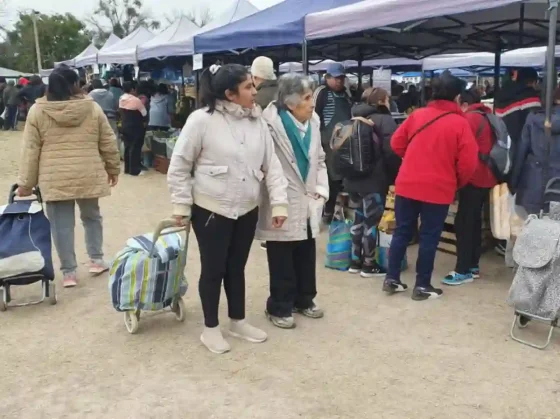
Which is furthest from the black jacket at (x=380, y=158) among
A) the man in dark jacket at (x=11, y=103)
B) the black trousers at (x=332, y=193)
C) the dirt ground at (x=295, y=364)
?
the man in dark jacket at (x=11, y=103)

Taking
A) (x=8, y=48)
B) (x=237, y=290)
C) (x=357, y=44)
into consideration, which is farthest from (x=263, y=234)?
(x=8, y=48)

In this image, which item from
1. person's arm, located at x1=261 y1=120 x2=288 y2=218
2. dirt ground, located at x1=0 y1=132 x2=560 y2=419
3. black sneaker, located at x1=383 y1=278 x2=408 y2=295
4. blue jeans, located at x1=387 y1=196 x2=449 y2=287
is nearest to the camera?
dirt ground, located at x1=0 y1=132 x2=560 y2=419

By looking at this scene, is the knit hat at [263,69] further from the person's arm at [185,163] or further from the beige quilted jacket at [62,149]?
the person's arm at [185,163]

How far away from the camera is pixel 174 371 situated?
329cm

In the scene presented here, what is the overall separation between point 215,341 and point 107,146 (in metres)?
1.96

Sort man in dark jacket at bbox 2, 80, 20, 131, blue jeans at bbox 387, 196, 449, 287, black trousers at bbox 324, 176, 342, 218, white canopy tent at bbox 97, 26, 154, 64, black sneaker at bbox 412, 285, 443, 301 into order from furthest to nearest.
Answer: man in dark jacket at bbox 2, 80, 20, 131 → white canopy tent at bbox 97, 26, 154, 64 → black trousers at bbox 324, 176, 342, 218 → black sneaker at bbox 412, 285, 443, 301 → blue jeans at bbox 387, 196, 449, 287

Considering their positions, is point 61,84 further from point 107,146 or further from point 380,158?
point 380,158

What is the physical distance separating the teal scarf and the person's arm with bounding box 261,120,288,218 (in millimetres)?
191

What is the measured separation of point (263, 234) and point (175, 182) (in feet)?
2.22

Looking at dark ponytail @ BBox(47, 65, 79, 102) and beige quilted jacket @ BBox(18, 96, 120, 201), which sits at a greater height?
dark ponytail @ BBox(47, 65, 79, 102)

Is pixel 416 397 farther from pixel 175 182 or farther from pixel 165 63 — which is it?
pixel 165 63

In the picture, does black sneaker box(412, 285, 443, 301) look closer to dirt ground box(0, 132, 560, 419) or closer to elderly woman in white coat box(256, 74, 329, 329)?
dirt ground box(0, 132, 560, 419)

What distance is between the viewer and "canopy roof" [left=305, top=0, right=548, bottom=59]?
4.40m

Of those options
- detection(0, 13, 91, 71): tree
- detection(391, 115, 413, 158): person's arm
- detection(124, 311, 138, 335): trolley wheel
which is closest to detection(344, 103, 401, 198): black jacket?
detection(391, 115, 413, 158): person's arm
